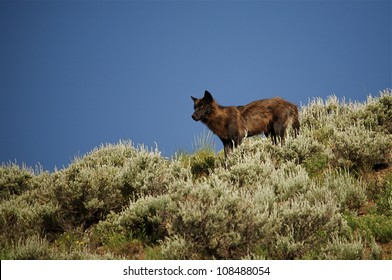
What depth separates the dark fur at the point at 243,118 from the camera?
14492 millimetres

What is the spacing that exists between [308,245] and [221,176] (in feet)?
11.8

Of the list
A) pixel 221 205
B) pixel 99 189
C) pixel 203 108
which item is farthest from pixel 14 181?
pixel 221 205

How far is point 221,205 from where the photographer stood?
7664mm

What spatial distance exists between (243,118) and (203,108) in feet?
3.52

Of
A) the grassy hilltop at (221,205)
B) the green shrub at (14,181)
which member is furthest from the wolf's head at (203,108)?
the green shrub at (14,181)

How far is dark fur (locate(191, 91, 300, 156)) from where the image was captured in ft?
47.5

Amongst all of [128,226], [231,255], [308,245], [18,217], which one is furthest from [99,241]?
[308,245]

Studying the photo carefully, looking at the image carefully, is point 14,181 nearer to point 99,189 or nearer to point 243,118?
point 99,189

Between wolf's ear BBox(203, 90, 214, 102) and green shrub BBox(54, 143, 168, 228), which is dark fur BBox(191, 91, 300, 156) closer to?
wolf's ear BBox(203, 90, 214, 102)

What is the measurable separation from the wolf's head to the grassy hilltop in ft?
3.75

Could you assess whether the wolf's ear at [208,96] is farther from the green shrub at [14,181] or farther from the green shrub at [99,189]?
the green shrub at [14,181]
